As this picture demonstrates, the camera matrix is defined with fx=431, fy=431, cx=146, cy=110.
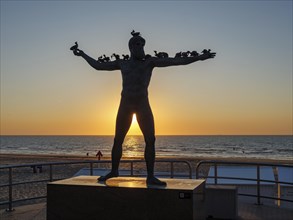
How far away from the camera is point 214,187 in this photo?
8.76m

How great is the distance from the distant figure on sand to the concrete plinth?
0.65 meters

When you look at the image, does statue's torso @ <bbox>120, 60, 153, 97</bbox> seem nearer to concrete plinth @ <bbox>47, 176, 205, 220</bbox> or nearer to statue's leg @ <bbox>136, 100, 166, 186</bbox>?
statue's leg @ <bbox>136, 100, 166, 186</bbox>

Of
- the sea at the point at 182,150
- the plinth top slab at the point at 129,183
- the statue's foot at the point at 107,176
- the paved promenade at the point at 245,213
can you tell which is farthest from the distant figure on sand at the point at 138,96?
the sea at the point at 182,150

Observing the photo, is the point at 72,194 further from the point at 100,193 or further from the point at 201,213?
the point at 201,213

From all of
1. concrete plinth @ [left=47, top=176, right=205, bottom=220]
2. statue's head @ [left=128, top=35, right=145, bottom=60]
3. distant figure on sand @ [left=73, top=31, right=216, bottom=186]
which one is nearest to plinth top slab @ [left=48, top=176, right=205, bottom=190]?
concrete plinth @ [left=47, top=176, right=205, bottom=220]

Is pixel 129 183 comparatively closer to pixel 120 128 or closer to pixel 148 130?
pixel 148 130

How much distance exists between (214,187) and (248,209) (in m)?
1.19

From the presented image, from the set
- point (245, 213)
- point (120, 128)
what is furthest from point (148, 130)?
point (245, 213)

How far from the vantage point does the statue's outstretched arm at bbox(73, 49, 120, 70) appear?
8078mm

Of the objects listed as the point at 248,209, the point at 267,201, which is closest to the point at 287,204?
the point at 267,201

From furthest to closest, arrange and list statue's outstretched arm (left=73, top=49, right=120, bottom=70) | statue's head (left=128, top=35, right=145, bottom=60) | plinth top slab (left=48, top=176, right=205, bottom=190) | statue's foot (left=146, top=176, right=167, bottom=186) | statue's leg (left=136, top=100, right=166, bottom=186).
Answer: statue's outstretched arm (left=73, top=49, right=120, bottom=70)
statue's head (left=128, top=35, right=145, bottom=60)
statue's leg (left=136, top=100, right=166, bottom=186)
statue's foot (left=146, top=176, right=167, bottom=186)
plinth top slab (left=48, top=176, right=205, bottom=190)

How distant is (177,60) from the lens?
7.42 m

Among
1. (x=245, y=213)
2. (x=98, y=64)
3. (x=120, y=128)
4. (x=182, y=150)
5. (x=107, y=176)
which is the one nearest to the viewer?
(x=107, y=176)

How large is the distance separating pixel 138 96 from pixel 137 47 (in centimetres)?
89
